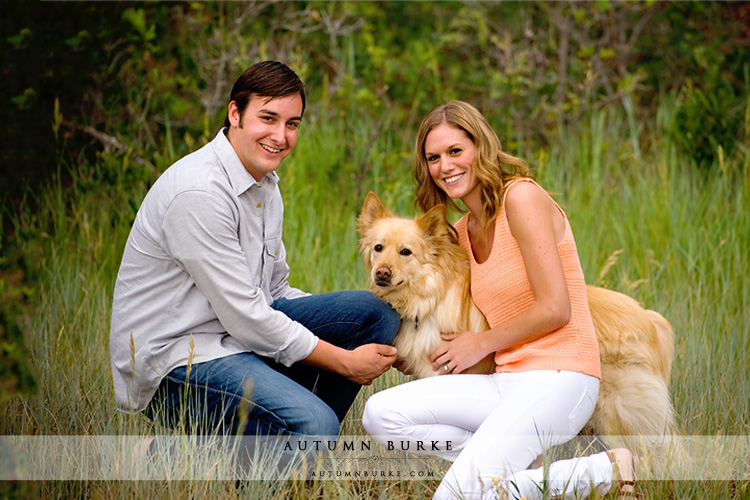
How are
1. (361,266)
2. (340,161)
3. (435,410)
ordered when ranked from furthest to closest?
(340,161) → (361,266) → (435,410)

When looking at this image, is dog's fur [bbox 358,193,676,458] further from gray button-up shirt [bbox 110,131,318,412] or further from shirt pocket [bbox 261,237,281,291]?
gray button-up shirt [bbox 110,131,318,412]

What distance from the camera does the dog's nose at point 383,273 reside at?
3.11 meters

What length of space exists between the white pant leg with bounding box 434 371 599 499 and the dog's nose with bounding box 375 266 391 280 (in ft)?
2.43

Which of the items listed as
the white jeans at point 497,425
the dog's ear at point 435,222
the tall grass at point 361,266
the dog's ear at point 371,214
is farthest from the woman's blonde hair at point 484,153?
the tall grass at point 361,266

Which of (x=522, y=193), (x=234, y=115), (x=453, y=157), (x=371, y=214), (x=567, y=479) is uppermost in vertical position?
(x=234, y=115)

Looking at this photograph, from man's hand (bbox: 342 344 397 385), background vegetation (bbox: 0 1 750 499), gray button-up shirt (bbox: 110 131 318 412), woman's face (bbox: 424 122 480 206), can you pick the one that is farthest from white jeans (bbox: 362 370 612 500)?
woman's face (bbox: 424 122 480 206)

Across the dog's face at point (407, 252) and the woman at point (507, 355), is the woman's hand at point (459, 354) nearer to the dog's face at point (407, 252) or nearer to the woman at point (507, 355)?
the woman at point (507, 355)

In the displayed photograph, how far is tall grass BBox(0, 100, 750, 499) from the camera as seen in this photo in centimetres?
299

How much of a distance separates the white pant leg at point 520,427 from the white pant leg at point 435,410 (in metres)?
0.09

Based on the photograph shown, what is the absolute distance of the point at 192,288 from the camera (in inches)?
108

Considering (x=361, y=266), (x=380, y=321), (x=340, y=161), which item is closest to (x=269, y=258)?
(x=380, y=321)

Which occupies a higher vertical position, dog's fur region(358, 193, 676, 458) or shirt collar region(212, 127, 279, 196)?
shirt collar region(212, 127, 279, 196)

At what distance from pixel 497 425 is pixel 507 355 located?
358 mm

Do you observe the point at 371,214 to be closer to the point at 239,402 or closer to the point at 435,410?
the point at 435,410
